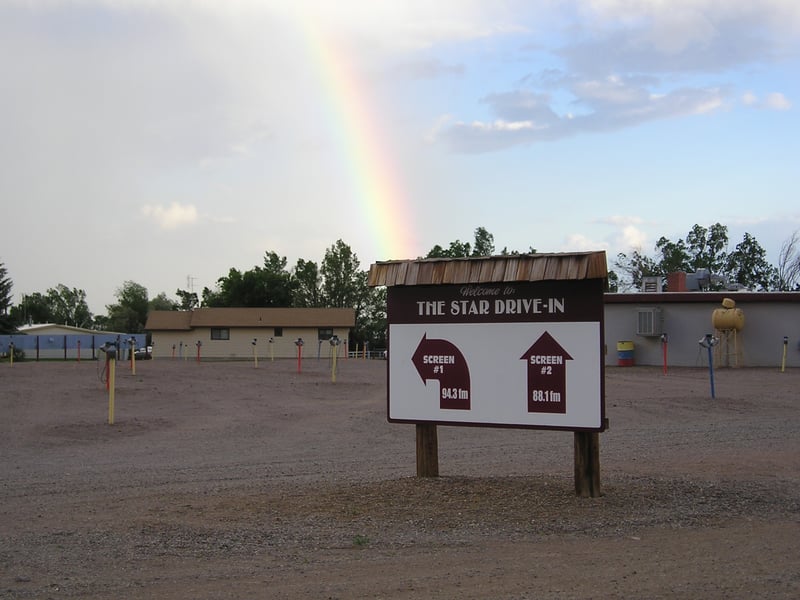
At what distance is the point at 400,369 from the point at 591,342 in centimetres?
226

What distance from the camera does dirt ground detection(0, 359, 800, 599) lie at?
21.1 ft

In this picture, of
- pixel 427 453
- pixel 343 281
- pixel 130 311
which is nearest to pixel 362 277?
pixel 343 281

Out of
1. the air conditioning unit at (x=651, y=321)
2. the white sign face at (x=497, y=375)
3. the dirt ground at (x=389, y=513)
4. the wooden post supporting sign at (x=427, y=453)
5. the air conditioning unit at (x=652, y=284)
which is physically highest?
the air conditioning unit at (x=652, y=284)

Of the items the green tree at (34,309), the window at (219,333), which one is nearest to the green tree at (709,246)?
the window at (219,333)

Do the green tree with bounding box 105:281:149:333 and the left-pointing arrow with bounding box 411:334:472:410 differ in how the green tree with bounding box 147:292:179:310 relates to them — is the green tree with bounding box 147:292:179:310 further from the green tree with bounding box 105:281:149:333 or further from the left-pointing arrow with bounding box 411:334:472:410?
the left-pointing arrow with bounding box 411:334:472:410

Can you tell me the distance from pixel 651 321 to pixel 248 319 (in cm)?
3228

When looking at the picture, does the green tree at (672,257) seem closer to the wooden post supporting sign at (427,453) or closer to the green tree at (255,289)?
the green tree at (255,289)

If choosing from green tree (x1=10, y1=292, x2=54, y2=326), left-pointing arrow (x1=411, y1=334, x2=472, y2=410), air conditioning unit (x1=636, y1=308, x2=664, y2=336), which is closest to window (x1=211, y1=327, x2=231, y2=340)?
air conditioning unit (x1=636, y1=308, x2=664, y2=336)

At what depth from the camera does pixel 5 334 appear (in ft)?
244

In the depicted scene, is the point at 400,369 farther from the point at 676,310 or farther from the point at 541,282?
the point at 676,310

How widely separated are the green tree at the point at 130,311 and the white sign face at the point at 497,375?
106m

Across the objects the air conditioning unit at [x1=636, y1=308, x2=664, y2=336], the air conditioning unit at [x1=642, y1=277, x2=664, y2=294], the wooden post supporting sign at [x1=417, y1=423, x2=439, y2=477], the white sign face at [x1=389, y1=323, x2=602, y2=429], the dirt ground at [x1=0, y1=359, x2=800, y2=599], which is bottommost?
the dirt ground at [x1=0, y1=359, x2=800, y2=599]

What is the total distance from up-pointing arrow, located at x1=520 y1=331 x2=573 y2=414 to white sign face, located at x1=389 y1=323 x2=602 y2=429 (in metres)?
0.01

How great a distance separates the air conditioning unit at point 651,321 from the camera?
3769cm
